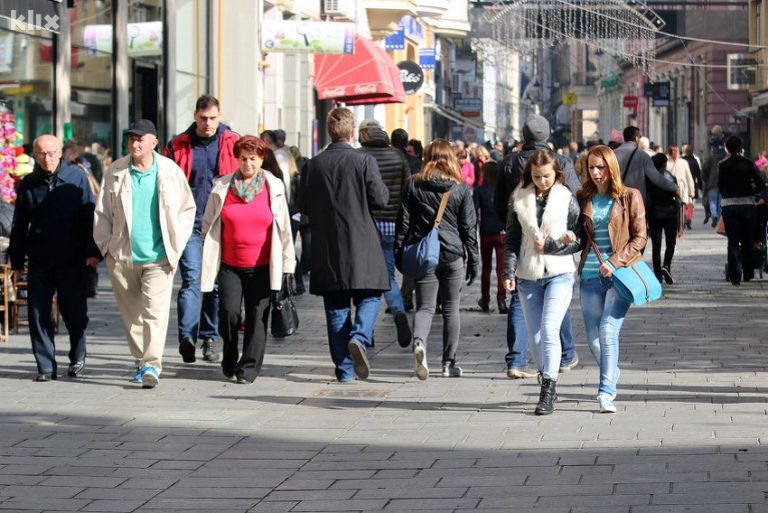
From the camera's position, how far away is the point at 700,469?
7629mm

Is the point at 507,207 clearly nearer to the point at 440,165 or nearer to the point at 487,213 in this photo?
the point at 440,165

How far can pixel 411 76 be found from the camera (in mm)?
40281

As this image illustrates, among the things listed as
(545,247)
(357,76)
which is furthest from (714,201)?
(545,247)

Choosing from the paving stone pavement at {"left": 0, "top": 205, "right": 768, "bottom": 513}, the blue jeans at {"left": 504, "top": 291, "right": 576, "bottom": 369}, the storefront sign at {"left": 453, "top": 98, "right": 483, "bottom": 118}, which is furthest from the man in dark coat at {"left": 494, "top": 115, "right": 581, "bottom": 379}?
the storefront sign at {"left": 453, "top": 98, "right": 483, "bottom": 118}

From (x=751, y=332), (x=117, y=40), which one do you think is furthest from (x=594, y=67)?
(x=751, y=332)

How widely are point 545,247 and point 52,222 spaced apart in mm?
3590

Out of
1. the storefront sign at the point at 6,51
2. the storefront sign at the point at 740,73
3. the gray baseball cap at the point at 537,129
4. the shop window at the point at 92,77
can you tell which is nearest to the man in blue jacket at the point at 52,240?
the gray baseball cap at the point at 537,129

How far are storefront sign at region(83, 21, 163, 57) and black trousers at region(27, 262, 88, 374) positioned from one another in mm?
11333

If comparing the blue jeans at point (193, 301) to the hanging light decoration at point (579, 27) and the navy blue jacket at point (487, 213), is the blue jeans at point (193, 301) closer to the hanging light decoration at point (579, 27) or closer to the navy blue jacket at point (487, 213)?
the navy blue jacket at point (487, 213)

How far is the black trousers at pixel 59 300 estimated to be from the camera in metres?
11.5

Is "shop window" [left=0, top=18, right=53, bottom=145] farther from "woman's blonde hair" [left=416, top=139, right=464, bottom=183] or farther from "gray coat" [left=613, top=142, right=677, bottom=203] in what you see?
"woman's blonde hair" [left=416, top=139, right=464, bottom=183]

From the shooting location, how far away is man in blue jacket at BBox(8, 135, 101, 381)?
11500mm

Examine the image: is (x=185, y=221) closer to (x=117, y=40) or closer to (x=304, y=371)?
(x=304, y=371)

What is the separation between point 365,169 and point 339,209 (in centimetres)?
33
